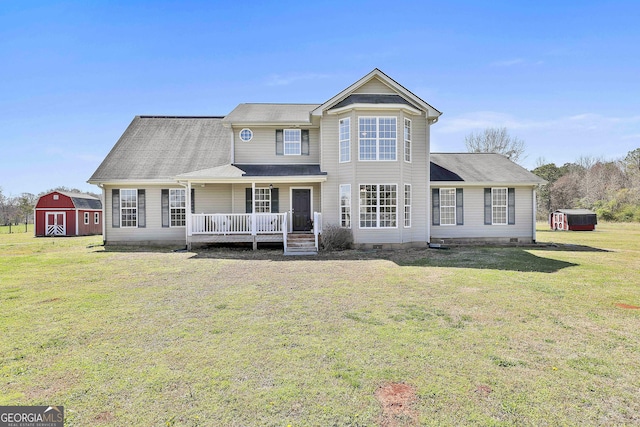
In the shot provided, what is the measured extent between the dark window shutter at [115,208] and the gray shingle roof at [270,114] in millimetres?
7074

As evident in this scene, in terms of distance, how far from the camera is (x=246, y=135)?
672 inches

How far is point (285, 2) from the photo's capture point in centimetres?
1305

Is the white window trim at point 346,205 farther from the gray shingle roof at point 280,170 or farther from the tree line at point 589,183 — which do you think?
the tree line at point 589,183

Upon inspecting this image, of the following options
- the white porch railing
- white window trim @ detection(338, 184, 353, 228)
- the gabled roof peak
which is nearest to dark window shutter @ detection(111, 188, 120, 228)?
the white porch railing

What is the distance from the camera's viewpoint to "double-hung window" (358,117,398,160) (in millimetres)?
14859

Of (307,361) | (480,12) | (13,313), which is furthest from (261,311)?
(480,12)

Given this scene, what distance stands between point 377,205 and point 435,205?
471 cm

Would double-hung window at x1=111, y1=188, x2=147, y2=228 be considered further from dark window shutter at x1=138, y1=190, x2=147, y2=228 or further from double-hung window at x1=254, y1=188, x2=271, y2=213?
double-hung window at x1=254, y1=188, x2=271, y2=213

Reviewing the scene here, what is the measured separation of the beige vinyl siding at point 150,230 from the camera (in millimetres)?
17453

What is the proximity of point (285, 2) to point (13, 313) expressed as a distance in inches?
515

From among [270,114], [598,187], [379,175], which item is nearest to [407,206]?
[379,175]

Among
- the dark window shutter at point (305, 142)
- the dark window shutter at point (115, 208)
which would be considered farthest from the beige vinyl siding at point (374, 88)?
the dark window shutter at point (115, 208)

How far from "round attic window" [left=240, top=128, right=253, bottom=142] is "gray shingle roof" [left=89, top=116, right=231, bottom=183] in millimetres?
1587

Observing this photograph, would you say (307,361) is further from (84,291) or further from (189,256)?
(189,256)
